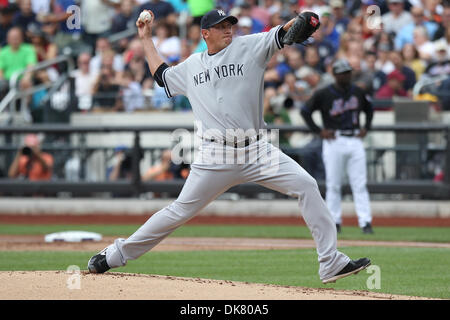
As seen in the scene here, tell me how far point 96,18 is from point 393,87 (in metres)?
7.14

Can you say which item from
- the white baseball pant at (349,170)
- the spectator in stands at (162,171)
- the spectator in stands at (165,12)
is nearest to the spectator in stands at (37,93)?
the spectator in stands at (165,12)

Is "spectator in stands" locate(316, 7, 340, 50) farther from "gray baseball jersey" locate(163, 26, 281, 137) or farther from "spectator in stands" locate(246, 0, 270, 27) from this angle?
"gray baseball jersey" locate(163, 26, 281, 137)

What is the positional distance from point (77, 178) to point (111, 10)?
5.29m

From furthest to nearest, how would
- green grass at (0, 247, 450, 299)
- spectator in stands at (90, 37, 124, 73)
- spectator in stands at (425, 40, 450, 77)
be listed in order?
spectator in stands at (90, 37, 124, 73), spectator in stands at (425, 40, 450, 77), green grass at (0, 247, 450, 299)

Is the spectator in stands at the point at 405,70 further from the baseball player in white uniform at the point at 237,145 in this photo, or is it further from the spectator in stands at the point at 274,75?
the baseball player in white uniform at the point at 237,145

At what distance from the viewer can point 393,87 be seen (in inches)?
647

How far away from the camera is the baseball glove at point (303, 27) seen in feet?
21.3

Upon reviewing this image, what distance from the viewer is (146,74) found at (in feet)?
58.6

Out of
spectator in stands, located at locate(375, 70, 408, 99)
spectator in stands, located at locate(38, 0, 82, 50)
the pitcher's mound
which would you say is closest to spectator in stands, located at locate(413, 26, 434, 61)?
spectator in stands, located at locate(375, 70, 408, 99)

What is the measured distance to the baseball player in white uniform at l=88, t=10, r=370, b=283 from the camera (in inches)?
273

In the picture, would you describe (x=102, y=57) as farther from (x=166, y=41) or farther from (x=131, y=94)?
(x=131, y=94)

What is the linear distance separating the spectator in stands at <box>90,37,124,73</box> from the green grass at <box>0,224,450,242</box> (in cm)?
481
